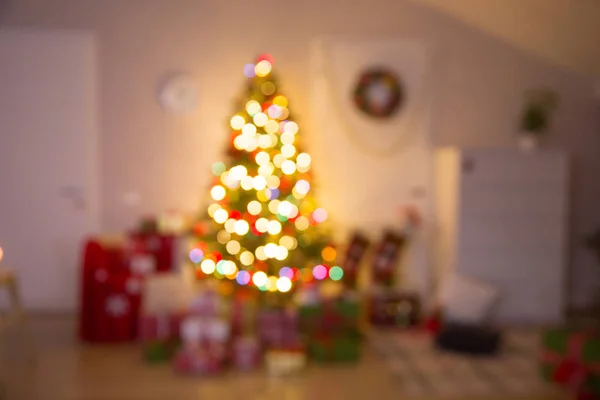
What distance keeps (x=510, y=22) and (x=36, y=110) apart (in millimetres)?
4094

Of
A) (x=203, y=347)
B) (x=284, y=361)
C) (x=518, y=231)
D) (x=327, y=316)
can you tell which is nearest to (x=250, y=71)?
(x=327, y=316)

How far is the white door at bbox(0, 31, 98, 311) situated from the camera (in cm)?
553

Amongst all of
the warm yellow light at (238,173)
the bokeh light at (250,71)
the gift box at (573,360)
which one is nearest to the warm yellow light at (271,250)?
the warm yellow light at (238,173)

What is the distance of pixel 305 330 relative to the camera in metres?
4.72

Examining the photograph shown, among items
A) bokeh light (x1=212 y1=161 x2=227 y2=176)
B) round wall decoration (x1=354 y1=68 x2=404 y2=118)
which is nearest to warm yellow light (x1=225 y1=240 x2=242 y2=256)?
bokeh light (x1=212 y1=161 x2=227 y2=176)

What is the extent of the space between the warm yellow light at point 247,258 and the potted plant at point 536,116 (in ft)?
8.21

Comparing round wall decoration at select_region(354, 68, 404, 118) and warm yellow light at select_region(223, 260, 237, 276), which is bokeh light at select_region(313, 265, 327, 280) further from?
round wall decoration at select_region(354, 68, 404, 118)

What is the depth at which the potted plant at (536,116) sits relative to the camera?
221 inches

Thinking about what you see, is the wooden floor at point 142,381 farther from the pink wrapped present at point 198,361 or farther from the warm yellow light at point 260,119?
the warm yellow light at point 260,119

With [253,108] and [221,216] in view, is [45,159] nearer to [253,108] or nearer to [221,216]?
[221,216]

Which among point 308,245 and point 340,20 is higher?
point 340,20

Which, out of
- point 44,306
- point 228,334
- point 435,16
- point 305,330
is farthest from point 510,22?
point 44,306

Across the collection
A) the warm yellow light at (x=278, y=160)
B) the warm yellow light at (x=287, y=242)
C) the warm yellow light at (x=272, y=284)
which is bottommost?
the warm yellow light at (x=272, y=284)

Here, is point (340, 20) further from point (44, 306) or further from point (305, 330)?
point (44, 306)
